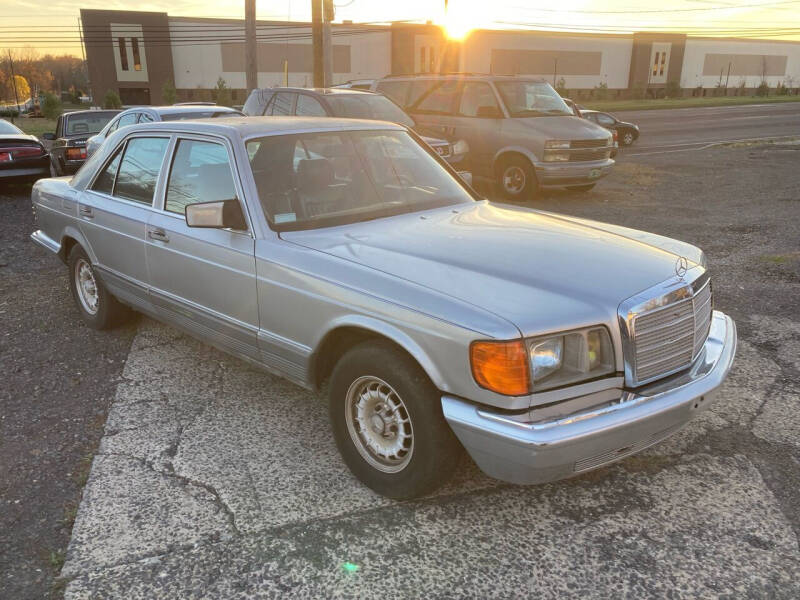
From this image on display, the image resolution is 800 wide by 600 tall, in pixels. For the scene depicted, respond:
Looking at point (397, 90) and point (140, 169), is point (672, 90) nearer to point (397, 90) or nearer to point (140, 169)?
point (397, 90)

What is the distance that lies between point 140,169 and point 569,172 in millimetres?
7800

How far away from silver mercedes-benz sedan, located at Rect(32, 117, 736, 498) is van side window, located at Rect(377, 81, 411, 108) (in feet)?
27.3

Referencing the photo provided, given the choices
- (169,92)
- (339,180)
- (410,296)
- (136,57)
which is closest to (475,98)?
(339,180)

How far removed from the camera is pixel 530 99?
11.6m

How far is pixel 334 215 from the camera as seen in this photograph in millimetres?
3781

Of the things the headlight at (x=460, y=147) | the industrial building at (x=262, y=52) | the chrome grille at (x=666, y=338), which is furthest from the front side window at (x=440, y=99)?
the industrial building at (x=262, y=52)

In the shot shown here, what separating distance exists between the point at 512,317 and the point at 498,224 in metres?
1.26

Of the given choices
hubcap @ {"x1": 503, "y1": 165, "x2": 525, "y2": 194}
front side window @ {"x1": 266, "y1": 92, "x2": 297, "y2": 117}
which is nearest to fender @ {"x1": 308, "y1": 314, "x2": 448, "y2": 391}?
front side window @ {"x1": 266, "y1": 92, "x2": 297, "y2": 117}

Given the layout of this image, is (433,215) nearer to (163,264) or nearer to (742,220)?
(163,264)

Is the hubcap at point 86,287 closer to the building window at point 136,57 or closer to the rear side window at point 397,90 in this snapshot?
the rear side window at point 397,90

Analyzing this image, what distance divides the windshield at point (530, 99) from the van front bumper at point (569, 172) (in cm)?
108

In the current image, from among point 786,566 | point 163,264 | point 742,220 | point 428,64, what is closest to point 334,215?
point 163,264

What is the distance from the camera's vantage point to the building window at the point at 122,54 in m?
57.3

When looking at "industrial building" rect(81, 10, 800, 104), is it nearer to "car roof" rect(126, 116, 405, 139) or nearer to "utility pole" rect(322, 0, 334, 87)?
"utility pole" rect(322, 0, 334, 87)
